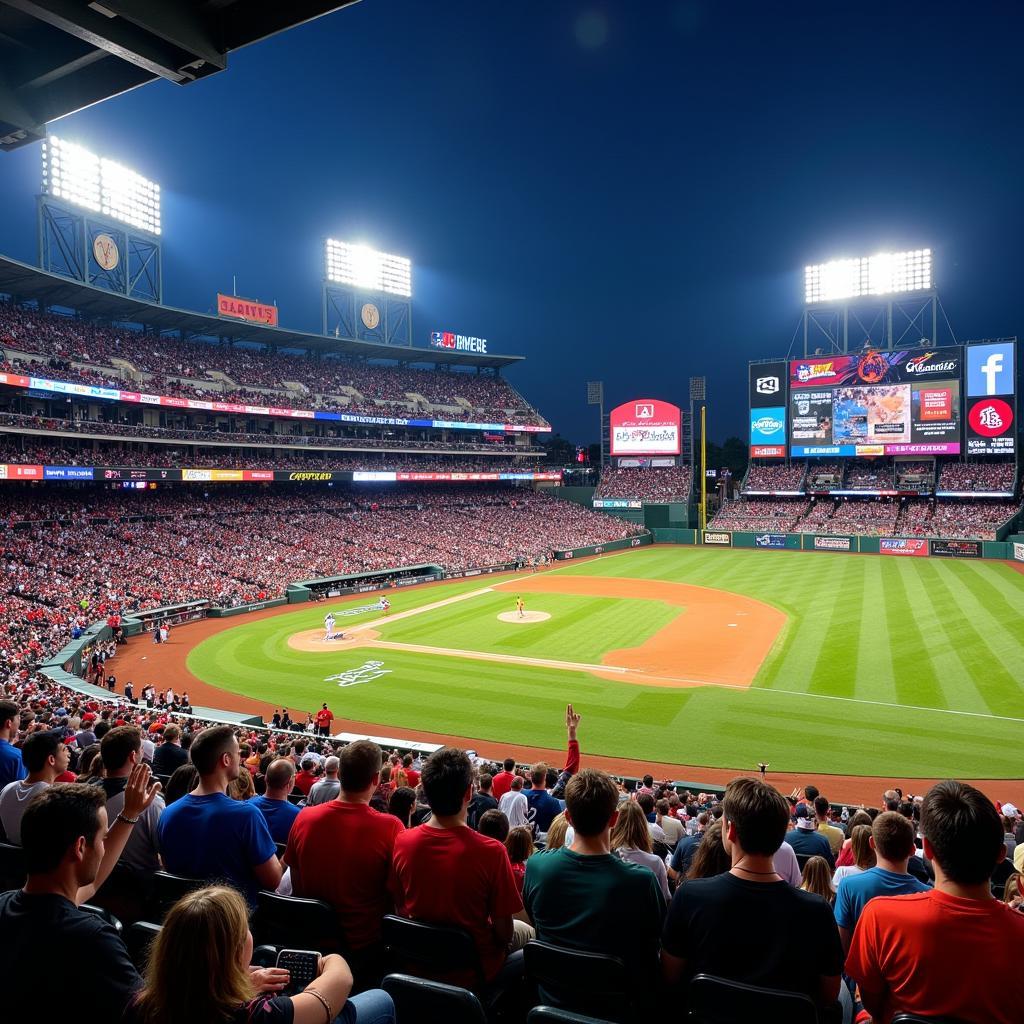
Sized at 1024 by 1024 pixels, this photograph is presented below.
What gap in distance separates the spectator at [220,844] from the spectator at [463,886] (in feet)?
3.06

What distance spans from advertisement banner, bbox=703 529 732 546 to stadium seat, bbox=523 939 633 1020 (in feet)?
240

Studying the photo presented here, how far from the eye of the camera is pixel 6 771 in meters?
6.38

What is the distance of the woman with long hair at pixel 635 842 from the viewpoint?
15.8ft

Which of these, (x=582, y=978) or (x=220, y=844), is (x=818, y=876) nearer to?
(x=582, y=978)

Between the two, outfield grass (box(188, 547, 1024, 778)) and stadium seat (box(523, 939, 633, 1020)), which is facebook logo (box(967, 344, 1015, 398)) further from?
stadium seat (box(523, 939, 633, 1020))

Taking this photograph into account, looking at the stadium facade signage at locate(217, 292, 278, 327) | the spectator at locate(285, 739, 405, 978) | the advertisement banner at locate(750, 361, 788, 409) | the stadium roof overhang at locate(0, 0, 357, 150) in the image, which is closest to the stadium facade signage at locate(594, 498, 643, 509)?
the advertisement banner at locate(750, 361, 788, 409)

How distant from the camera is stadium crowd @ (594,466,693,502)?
3229 inches

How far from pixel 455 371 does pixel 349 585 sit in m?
46.3

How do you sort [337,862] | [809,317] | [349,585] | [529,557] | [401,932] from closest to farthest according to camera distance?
[401,932], [337,862], [349,585], [529,557], [809,317]

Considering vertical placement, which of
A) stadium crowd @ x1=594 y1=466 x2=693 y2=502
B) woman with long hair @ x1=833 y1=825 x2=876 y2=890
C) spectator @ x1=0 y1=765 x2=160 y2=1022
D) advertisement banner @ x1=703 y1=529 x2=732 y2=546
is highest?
stadium crowd @ x1=594 y1=466 x2=693 y2=502

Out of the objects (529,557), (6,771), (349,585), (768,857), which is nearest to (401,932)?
(768,857)

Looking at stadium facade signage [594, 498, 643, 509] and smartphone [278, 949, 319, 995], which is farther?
stadium facade signage [594, 498, 643, 509]

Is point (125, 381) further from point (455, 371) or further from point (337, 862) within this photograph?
point (337, 862)

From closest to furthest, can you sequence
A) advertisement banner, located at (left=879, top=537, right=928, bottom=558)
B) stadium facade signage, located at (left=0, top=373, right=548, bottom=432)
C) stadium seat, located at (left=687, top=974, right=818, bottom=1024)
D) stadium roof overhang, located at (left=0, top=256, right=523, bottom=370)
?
stadium seat, located at (left=687, top=974, right=818, bottom=1024), stadium facade signage, located at (left=0, top=373, right=548, bottom=432), stadium roof overhang, located at (left=0, top=256, right=523, bottom=370), advertisement banner, located at (left=879, top=537, right=928, bottom=558)
